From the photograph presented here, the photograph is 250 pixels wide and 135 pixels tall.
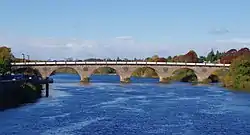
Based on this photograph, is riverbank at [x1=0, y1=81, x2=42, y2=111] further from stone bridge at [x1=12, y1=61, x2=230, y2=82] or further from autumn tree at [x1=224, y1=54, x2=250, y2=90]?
stone bridge at [x1=12, y1=61, x2=230, y2=82]

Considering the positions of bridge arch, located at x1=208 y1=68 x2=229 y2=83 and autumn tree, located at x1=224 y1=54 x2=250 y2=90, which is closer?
autumn tree, located at x1=224 y1=54 x2=250 y2=90

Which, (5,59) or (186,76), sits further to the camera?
(186,76)

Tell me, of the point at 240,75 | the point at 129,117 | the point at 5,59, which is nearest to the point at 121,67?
the point at 5,59

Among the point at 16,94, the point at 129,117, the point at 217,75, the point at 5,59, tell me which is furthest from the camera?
the point at 217,75

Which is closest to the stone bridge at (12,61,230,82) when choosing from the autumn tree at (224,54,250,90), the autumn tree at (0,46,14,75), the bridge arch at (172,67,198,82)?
the autumn tree at (0,46,14,75)

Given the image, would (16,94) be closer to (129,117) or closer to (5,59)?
(129,117)


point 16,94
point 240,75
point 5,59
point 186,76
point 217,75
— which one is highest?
point 5,59

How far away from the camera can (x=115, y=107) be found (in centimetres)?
5331

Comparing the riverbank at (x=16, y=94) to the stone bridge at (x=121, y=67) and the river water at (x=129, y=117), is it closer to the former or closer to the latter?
the river water at (x=129, y=117)

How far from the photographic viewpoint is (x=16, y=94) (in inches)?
2200

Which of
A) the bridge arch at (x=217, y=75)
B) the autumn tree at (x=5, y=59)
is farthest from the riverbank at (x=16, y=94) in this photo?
the bridge arch at (x=217, y=75)

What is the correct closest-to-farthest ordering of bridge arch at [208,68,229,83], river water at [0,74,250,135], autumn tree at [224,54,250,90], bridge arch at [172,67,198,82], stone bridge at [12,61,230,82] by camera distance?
1. river water at [0,74,250,135]
2. autumn tree at [224,54,250,90]
3. bridge arch at [208,68,229,83]
4. stone bridge at [12,61,230,82]
5. bridge arch at [172,67,198,82]

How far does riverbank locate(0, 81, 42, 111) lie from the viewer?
51075 millimetres

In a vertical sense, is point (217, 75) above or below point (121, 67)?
below
